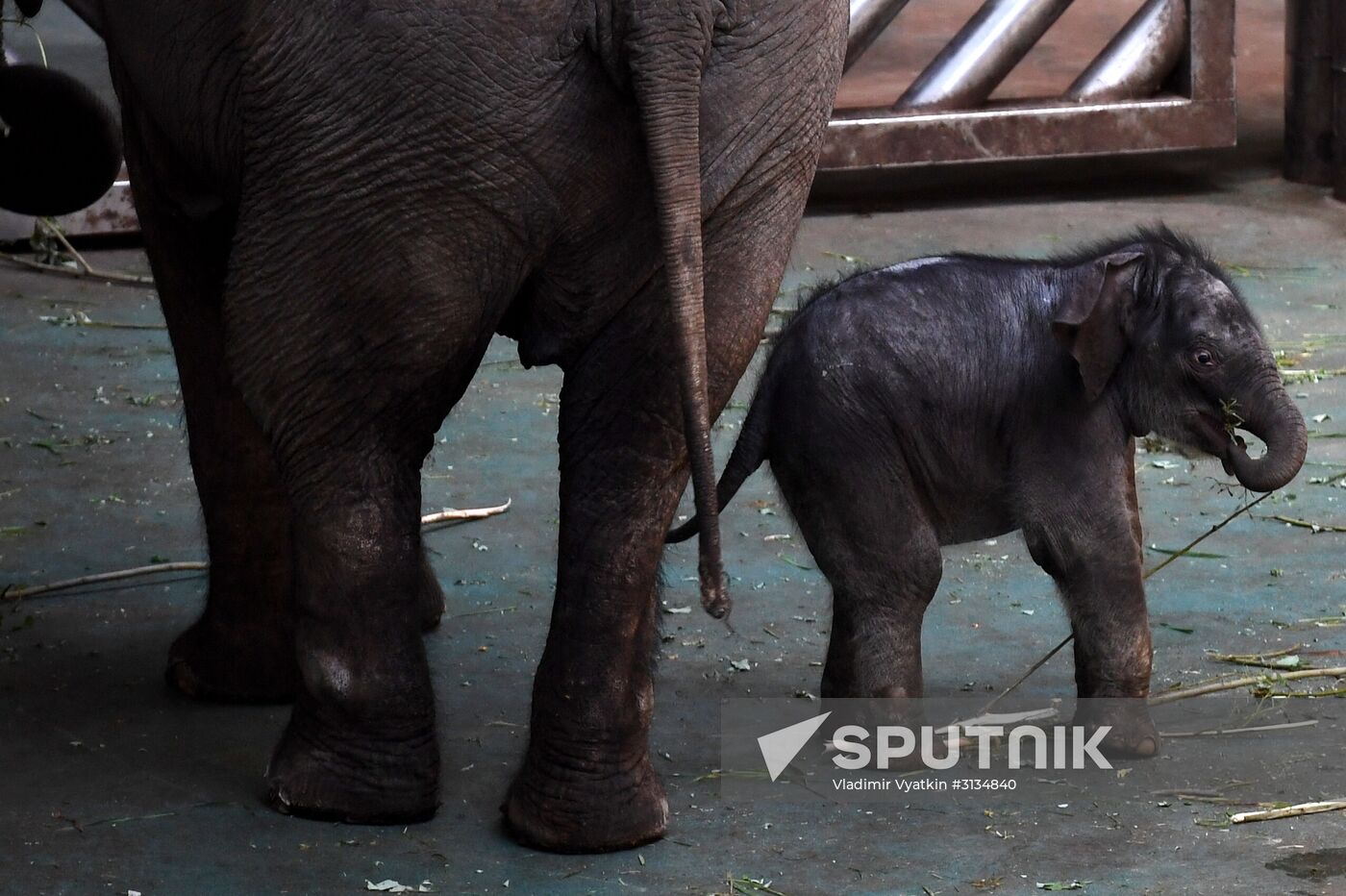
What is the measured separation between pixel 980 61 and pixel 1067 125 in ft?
1.45

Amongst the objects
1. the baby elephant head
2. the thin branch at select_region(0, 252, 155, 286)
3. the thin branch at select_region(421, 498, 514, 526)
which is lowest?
the thin branch at select_region(0, 252, 155, 286)

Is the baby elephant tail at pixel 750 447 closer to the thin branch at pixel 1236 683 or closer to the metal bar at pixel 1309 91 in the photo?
the thin branch at pixel 1236 683

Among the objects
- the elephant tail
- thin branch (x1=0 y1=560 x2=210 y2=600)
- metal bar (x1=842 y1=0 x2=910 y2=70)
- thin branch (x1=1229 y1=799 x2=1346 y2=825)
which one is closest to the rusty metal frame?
metal bar (x1=842 y1=0 x2=910 y2=70)

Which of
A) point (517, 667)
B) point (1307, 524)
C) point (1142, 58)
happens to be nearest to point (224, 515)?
point (517, 667)

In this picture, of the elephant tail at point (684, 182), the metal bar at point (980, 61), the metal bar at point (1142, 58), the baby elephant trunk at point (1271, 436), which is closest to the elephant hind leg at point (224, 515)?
the elephant tail at point (684, 182)

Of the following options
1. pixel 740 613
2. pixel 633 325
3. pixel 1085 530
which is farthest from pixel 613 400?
pixel 740 613

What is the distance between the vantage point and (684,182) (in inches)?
112

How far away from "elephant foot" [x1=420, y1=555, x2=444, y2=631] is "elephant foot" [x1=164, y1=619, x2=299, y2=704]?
15.1 inches

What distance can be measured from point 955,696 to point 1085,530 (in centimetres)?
51

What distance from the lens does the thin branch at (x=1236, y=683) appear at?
3.83 m

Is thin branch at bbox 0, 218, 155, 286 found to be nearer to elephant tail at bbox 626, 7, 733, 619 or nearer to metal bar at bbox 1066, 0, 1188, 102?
metal bar at bbox 1066, 0, 1188, 102

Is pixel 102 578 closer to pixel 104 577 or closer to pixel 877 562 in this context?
pixel 104 577

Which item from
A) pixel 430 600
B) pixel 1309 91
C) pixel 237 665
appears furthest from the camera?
pixel 1309 91

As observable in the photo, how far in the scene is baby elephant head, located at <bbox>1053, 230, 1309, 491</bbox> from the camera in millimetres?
3545
